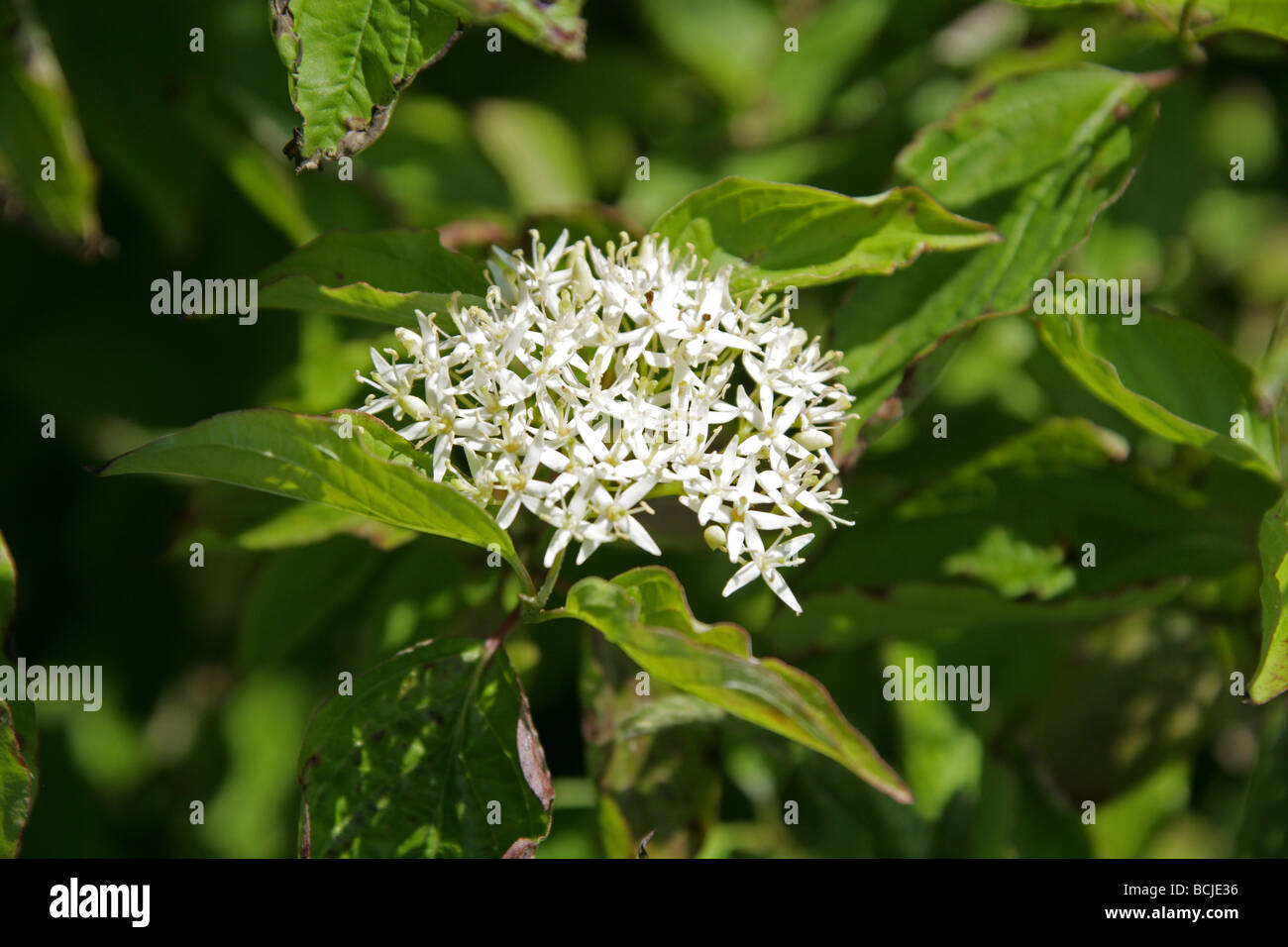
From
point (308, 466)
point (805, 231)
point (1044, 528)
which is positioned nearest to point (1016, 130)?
point (805, 231)

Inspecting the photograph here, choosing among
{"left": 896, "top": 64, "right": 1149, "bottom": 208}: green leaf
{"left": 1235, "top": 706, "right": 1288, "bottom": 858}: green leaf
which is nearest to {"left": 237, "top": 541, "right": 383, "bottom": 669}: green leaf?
{"left": 896, "top": 64, "right": 1149, "bottom": 208}: green leaf

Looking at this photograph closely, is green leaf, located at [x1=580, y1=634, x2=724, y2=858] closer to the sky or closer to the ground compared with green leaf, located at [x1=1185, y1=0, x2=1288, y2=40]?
closer to the ground

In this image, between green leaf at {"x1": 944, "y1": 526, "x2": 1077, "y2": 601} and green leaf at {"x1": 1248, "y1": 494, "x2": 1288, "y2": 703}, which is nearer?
green leaf at {"x1": 1248, "y1": 494, "x2": 1288, "y2": 703}

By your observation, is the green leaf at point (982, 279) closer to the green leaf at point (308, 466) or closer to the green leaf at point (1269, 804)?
the green leaf at point (308, 466)

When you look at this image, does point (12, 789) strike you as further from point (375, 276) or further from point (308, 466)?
point (375, 276)

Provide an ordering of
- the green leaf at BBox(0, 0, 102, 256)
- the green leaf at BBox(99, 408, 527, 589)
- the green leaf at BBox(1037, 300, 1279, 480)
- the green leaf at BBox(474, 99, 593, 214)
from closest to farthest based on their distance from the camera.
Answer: the green leaf at BBox(99, 408, 527, 589)
the green leaf at BBox(1037, 300, 1279, 480)
the green leaf at BBox(0, 0, 102, 256)
the green leaf at BBox(474, 99, 593, 214)

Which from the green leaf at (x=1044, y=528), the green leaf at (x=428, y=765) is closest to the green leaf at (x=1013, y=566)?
the green leaf at (x=1044, y=528)

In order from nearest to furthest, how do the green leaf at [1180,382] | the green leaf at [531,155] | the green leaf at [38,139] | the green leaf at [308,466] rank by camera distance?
the green leaf at [308,466] < the green leaf at [1180,382] < the green leaf at [38,139] < the green leaf at [531,155]

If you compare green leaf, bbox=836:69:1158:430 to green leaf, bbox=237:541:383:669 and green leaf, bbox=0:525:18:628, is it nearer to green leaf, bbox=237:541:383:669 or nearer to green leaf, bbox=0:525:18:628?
green leaf, bbox=237:541:383:669
